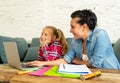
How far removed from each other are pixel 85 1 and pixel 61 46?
1.27 m

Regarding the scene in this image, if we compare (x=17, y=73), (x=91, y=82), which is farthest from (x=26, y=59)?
(x=91, y=82)

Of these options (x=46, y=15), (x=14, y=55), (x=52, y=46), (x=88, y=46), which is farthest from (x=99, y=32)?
(x=46, y=15)

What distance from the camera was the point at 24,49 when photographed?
132 inches

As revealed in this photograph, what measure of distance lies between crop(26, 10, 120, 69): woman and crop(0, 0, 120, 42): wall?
124 cm

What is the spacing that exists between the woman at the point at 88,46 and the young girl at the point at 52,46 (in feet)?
0.60

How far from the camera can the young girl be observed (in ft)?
6.84

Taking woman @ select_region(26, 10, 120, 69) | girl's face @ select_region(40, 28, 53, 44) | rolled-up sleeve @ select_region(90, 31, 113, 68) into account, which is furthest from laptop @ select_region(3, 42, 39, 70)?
girl's face @ select_region(40, 28, 53, 44)

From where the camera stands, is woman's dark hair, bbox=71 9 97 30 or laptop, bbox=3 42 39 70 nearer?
laptop, bbox=3 42 39 70

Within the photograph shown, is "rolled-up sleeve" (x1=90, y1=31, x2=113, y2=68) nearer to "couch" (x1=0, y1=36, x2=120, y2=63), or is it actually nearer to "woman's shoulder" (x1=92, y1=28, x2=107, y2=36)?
"woman's shoulder" (x1=92, y1=28, x2=107, y2=36)

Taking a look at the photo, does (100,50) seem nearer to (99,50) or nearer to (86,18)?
(99,50)

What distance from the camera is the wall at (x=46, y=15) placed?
3037 millimetres

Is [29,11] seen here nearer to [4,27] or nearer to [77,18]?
[4,27]

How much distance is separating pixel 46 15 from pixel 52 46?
4.71 feet

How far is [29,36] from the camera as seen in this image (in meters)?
3.61
